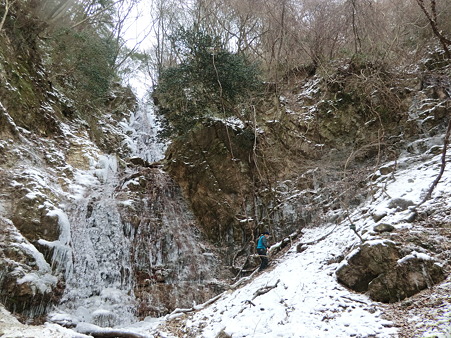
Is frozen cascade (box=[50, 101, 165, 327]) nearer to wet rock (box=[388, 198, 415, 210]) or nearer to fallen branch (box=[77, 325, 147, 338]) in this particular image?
fallen branch (box=[77, 325, 147, 338])

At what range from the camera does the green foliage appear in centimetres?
1158

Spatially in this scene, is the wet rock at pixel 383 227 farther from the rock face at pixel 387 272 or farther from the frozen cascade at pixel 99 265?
the frozen cascade at pixel 99 265

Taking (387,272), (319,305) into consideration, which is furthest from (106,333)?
(387,272)

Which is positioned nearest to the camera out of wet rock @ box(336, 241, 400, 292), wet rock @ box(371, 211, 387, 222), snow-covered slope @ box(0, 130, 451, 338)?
snow-covered slope @ box(0, 130, 451, 338)

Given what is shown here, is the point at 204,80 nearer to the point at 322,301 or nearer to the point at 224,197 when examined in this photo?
the point at 224,197

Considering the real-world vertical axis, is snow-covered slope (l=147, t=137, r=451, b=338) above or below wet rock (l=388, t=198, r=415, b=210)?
below

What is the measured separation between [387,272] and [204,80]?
914 centimetres

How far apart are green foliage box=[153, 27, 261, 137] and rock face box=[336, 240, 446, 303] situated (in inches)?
295

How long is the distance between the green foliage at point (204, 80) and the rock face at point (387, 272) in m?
7.48

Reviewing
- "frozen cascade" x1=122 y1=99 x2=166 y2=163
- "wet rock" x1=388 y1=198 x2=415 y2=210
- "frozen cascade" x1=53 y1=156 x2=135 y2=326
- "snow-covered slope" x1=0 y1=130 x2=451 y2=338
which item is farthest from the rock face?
"frozen cascade" x1=122 y1=99 x2=166 y2=163

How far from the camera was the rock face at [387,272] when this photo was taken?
4.46m

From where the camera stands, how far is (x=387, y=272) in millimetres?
4781

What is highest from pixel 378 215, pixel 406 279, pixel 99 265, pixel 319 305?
pixel 99 265

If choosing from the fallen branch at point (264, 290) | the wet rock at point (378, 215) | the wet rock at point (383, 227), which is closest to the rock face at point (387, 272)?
the wet rock at point (383, 227)
